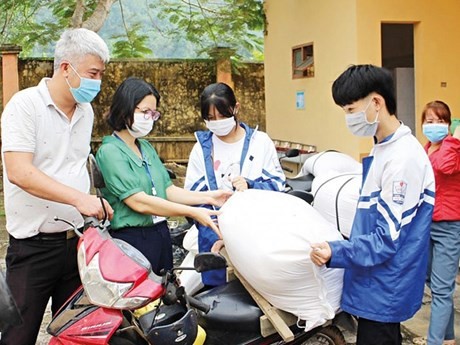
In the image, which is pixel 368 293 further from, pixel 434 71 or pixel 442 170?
pixel 434 71

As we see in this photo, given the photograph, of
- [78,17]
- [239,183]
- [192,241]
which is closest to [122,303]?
[239,183]

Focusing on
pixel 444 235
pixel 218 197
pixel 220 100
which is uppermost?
pixel 220 100

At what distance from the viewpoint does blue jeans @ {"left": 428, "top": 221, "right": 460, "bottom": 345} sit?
345cm

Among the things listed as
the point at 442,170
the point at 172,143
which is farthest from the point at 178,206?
the point at 172,143

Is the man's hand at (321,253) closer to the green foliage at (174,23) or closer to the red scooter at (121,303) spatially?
the red scooter at (121,303)

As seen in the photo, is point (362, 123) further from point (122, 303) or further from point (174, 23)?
point (174, 23)

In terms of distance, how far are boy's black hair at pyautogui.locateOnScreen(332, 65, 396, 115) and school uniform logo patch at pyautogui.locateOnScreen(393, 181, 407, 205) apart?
0.33 meters

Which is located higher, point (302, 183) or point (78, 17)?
point (78, 17)

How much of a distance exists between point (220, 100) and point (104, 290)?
1517 millimetres

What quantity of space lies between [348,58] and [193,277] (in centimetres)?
433

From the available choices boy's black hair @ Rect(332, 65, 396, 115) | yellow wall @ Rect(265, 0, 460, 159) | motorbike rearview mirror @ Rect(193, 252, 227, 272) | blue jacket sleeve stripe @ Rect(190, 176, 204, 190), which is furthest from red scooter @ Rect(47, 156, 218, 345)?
yellow wall @ Rect(265, 0, 460, 159)

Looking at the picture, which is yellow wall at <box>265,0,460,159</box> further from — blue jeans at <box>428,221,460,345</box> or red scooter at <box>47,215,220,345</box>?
red scooter at <box>47,215,220,345</box>

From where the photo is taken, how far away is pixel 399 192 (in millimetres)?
2211

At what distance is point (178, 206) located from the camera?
106 inches
